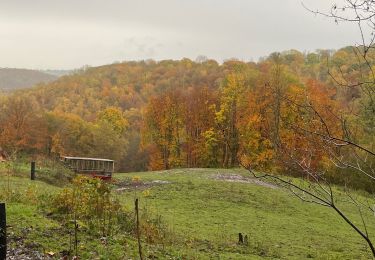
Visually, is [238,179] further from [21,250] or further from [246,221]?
[21,250]

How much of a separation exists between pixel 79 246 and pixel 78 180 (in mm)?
3306

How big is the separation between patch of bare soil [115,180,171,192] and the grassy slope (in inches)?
38.8

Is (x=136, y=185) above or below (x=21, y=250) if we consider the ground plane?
below

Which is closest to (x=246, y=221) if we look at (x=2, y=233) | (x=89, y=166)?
(x=2, y=233)

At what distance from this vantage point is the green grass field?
1135 centimetres

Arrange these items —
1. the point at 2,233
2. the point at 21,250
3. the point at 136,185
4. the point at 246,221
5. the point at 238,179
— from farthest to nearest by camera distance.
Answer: the point at 238,179 < the point at 136,185 < the point at 246,221 < the point at 21,250 < the point at 2,233

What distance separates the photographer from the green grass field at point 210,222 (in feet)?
37.2

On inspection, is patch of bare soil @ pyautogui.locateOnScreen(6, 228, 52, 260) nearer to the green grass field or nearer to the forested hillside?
the green grass field

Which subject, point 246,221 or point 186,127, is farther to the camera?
point 186,127

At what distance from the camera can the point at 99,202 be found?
12.9 metres

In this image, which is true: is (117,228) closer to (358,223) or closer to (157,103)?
(358,223)

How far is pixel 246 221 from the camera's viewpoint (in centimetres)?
2220

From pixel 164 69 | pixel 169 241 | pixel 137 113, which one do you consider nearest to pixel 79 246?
pixel 169 241

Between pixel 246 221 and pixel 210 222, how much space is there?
2.29 m
